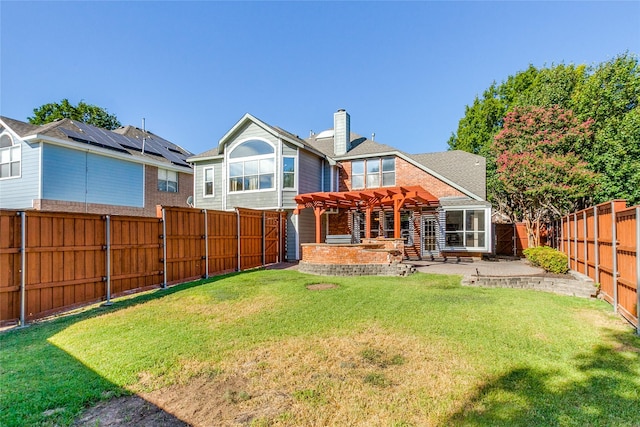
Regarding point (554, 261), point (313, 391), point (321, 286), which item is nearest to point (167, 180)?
point (321, 286)

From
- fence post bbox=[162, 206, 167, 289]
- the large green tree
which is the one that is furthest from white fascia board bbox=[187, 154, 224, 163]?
the large green tree

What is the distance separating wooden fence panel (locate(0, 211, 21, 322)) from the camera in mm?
6000

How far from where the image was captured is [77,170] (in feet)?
50.5

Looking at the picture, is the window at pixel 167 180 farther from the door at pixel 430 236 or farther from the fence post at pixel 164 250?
the door at pixel 430 236

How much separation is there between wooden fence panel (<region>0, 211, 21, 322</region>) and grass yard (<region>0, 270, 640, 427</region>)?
23.7 inches

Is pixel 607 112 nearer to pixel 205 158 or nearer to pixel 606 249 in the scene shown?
pixel 606 249

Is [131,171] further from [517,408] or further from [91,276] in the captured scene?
[517,408]

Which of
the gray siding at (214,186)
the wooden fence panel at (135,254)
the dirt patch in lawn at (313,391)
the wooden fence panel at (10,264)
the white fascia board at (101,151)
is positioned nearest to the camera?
the dirt patch in lawn at (313,391)

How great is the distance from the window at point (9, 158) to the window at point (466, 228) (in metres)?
20.4

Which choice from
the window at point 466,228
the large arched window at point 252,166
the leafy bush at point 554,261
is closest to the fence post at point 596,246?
the leafy bush at point 554,261

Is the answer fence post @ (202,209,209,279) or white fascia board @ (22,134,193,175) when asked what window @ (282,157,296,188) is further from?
white fascia board @ (22,134,193,175)

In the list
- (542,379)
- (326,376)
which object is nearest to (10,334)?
(326,376)

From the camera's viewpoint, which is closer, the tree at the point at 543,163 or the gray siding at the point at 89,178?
the gray siding at the point at 89,178

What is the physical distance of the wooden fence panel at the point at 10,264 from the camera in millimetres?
6000
